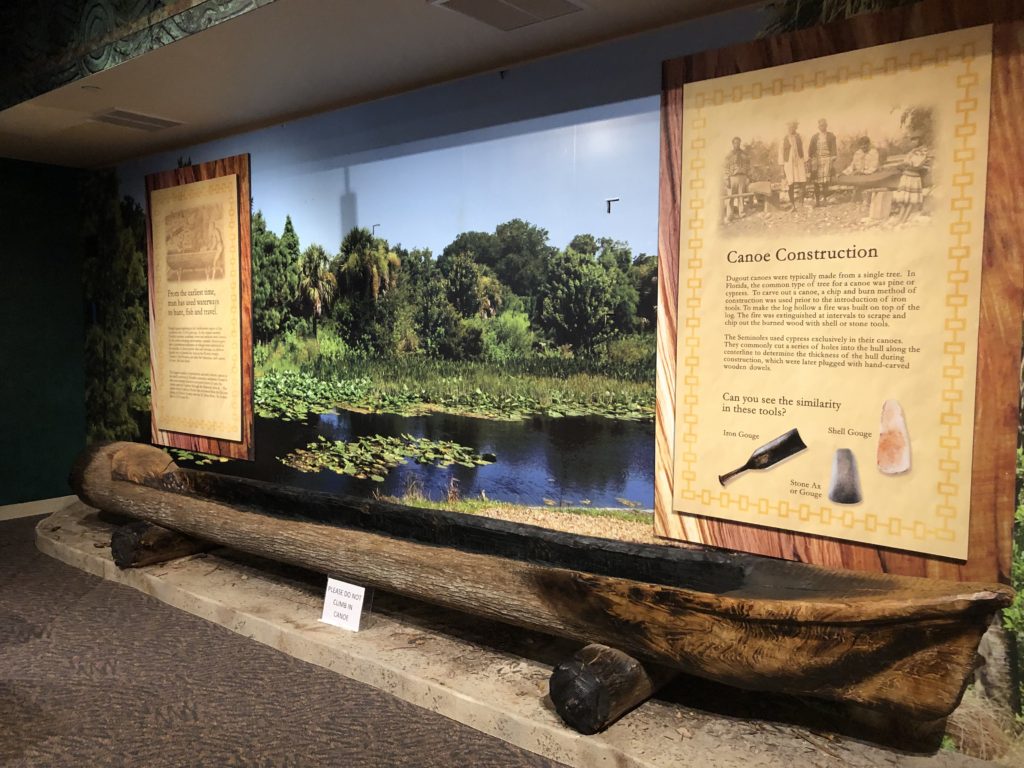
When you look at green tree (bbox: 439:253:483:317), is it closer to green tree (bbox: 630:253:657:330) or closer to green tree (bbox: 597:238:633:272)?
green tree (bbox: 597:238:633:272)

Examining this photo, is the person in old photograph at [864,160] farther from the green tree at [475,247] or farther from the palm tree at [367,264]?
the palm tree at [367,264]

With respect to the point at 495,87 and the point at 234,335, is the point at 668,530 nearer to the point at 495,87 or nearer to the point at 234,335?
the point at 495,87

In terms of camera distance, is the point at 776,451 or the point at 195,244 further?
the point at 195,244

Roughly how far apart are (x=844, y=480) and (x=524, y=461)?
1.25 metres

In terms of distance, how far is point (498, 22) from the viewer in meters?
2.55

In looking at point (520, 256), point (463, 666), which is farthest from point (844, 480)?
point (520, 256)

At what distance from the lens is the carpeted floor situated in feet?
7.01

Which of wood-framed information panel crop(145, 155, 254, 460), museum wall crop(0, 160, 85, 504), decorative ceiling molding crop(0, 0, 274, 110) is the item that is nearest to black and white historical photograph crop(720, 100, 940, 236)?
decorative ceiling molding crop(0, 0, 274, 110)

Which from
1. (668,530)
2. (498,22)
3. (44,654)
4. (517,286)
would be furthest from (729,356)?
(44,654)

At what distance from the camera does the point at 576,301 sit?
281 centimetres

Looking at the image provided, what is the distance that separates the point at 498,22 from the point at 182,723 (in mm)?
2517

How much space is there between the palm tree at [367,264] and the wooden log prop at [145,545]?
1.51 metres

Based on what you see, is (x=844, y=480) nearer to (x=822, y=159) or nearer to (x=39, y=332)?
(x=822, y=159)

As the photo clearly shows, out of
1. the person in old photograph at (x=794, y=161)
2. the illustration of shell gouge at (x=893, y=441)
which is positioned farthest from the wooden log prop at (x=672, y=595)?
the person in old photograph at (x=794, y=161)
